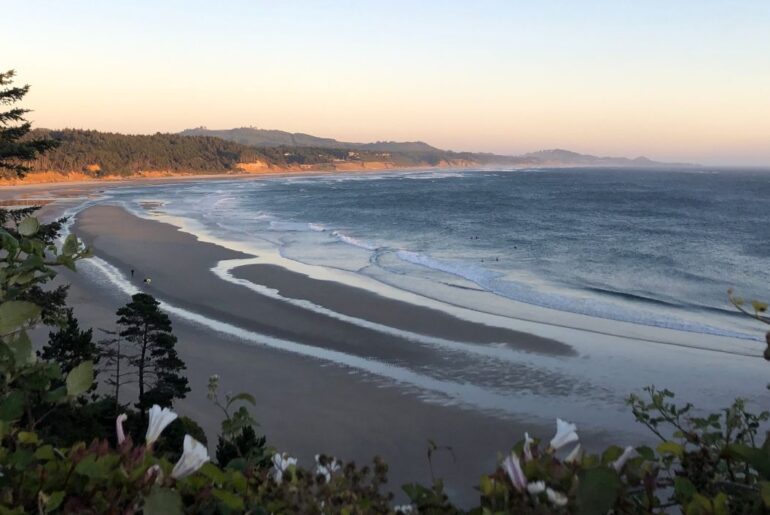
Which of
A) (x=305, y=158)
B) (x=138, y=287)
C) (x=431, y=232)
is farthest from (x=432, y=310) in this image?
(x=305, y=158)

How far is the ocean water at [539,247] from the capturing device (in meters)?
20.9

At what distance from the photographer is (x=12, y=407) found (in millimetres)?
1786

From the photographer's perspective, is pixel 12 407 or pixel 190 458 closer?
pixel 190 458

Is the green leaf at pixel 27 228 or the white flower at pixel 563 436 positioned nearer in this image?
the white flower at pixel 563 436

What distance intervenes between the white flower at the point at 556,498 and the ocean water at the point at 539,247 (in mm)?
17936

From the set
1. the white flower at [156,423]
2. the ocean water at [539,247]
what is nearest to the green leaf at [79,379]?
the white flower at [156,423]

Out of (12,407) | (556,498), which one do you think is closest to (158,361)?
(12,407)

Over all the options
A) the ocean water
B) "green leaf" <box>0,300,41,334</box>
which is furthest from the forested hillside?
"green leaf" <box>0,300,41,334</box>

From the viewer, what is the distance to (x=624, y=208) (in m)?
59.4

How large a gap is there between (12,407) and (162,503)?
77 cm

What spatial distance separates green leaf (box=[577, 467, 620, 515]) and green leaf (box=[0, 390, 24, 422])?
5.01ft

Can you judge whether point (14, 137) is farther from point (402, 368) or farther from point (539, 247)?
point (539, 247)

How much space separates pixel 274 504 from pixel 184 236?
109 ft

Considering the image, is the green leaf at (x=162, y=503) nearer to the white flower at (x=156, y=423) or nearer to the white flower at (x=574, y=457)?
the white flower at (x=156, y=423)
